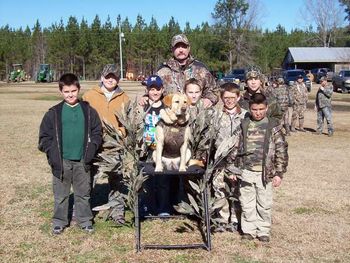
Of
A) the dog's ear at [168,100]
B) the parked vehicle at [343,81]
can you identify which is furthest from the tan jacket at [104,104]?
the parked vehicle at [343,81]

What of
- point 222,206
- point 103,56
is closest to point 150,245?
point 222,206

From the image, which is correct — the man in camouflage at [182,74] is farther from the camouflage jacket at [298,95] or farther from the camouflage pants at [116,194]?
the camouflage jacket at [298,95]

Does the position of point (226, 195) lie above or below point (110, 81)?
below

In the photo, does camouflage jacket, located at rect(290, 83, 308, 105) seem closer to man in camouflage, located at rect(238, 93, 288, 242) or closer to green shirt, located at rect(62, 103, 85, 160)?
man in camouflage, located at rect(238, 93, 288, 242)

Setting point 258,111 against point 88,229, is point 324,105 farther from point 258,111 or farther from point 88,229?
point 88,229

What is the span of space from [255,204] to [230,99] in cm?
116

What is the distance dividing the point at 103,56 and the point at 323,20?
36795 mm

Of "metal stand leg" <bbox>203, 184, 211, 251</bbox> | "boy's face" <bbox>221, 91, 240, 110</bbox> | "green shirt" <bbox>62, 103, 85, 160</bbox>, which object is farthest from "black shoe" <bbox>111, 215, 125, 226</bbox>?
"boy's face" <bbox>221, 91, 240, 110</bbox>

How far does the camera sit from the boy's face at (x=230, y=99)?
5.22 metres

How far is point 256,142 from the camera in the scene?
16.3ft

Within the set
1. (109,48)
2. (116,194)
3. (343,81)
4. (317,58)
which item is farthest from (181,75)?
(109,48)

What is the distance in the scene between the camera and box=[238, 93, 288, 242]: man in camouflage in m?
4.95

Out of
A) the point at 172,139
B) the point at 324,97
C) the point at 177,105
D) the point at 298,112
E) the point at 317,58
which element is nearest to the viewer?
the point at 177,105

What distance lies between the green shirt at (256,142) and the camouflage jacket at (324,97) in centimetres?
974
